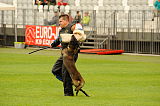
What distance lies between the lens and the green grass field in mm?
11664

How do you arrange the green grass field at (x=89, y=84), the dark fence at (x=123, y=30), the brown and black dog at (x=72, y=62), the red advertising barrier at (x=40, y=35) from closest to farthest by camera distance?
the green grass field at (x=89, y=84)
the brown and black dog at (x=72, y=62)
the dark fence at (x=123, y=30)
the red advertising barrier at (x=40, y=35)

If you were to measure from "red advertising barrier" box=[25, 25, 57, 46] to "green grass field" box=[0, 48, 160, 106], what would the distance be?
30.6ft

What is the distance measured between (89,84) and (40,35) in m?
19.4

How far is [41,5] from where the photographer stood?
4166 cm

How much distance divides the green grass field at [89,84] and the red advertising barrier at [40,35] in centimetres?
932

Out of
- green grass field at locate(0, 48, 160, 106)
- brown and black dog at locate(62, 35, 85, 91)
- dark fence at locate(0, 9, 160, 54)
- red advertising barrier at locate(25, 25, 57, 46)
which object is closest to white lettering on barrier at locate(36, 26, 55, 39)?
red advertising barrier at locate(25, 25, 57, 46)

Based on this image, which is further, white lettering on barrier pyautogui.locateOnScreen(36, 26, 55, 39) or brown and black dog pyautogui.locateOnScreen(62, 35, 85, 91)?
white lettering on barrier pyautogui.locateOnScreen(36, 26, 55, 39)

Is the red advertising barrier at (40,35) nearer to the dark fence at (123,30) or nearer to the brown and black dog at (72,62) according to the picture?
the dark fence at (123,30)

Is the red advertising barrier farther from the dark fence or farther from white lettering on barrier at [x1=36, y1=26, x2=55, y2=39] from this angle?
the dark fence

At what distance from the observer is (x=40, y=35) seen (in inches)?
1372

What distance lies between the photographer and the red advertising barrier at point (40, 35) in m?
34.1

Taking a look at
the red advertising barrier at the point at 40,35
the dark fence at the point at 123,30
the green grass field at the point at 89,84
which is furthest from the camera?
the red advertising barrier at the point at 40,35

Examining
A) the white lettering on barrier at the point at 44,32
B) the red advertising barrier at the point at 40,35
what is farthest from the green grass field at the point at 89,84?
the white lettering on barrier at the point at 44,32

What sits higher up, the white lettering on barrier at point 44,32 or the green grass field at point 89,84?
the white lettering on barrier at point 44,32
